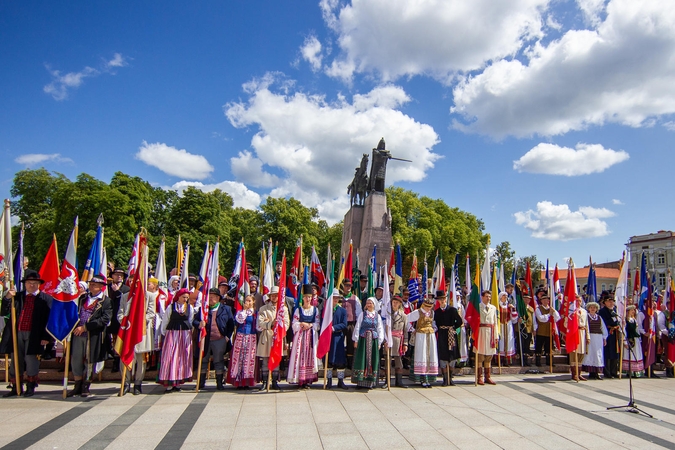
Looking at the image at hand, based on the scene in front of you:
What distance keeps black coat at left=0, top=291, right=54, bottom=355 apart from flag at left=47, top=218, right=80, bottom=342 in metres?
0.20

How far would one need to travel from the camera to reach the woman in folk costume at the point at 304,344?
312 inches

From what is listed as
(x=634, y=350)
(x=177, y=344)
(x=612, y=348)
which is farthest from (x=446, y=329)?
(x=634, y=350)

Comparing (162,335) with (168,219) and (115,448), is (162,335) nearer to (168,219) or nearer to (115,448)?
(115,448)

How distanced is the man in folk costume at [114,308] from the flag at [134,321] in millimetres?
199

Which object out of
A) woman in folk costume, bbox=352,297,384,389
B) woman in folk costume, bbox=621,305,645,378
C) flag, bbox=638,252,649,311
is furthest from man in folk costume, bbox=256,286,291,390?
flag, bbox=638,252,649,311

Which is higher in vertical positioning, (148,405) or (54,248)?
(54,248)

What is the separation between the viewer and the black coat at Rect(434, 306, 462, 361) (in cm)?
869

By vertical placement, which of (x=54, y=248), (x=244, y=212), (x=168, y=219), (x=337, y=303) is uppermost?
(x=244, y=212)

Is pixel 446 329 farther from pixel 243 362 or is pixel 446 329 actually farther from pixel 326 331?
pixel 243 362

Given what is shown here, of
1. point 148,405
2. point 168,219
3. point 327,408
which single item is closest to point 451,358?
point 327,408

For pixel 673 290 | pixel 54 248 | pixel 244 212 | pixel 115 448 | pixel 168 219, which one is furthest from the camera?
pixel 244 212

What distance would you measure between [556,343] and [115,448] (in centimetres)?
1022

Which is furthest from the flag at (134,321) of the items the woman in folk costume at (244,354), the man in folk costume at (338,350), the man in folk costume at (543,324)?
the man in folk costume at (543,324)

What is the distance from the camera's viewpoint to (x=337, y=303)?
8.70m
